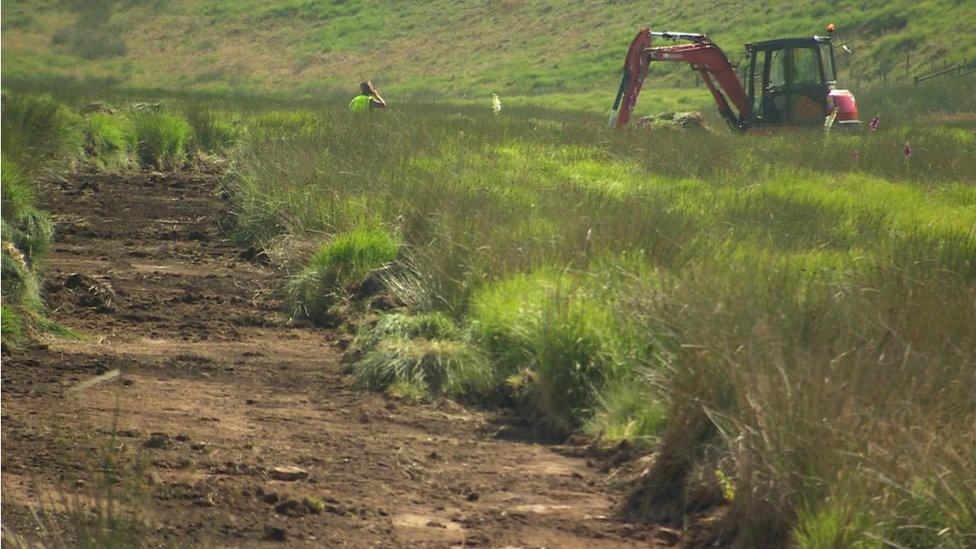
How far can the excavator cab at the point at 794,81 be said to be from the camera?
74.1 feet

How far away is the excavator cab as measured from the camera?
22.6 metres

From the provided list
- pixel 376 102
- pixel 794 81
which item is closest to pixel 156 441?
pixel 376 102

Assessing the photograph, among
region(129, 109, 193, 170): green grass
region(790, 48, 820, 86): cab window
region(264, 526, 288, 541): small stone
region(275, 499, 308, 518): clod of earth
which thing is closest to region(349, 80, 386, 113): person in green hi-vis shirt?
region(129, 109, 193, 170): green grass

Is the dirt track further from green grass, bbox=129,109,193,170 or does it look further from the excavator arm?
the excavator arm

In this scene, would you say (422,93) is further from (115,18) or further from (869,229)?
(869,229)

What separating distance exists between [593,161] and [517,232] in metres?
6.88

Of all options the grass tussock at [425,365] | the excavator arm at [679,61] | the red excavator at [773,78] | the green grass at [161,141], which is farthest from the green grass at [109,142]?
the grass tussock at [425,365]

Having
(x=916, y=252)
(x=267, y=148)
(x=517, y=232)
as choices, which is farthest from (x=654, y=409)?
(x=267, y=148)

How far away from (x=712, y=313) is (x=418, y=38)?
51.6 m

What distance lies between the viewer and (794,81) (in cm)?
2283

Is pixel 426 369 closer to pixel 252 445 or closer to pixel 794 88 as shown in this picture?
pixel 252 445

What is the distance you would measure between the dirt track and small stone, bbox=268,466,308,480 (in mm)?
33

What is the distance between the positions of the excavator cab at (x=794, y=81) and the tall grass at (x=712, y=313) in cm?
965

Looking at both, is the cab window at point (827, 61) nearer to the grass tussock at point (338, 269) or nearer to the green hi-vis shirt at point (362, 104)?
the green hi-vis shirt at point (362, 104)
